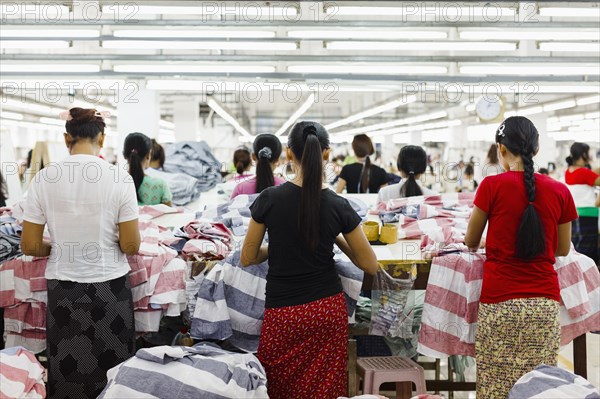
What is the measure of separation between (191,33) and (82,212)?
130 inches

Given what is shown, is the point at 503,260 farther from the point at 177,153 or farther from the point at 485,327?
the point at 177,153

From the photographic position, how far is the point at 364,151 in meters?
5.97

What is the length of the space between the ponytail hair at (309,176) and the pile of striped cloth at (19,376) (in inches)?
39.9

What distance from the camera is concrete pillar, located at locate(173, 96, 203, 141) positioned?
16016 mm

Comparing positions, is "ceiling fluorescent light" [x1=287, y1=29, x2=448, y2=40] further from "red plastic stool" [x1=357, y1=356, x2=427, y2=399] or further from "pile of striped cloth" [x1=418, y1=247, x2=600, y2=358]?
"red plastic stool" [x1=357, y1=356, x2=427, y2=399]

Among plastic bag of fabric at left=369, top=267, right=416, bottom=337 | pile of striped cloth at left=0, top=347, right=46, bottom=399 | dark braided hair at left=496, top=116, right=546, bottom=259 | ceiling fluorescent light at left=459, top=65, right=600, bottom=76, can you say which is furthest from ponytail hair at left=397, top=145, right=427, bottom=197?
pile of striped cloth at left=0, top=347, right=46, bottom=399

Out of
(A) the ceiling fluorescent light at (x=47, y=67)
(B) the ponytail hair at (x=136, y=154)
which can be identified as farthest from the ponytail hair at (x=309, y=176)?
(A) the ceiling fluorescent light at (x=47, y=67)

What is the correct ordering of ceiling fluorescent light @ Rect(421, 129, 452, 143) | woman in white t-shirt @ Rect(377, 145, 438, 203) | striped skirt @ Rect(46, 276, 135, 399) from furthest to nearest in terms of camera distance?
ceiling fluorescent light @ Rect(421, 129, 452, 143) < woman in white t-shirt @ Rect(377, 145, 438, 203) < striped skirt @ Rect(46, 276, 135, 399)

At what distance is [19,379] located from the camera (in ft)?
6.30

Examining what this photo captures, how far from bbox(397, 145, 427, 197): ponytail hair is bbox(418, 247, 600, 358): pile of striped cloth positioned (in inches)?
58.0

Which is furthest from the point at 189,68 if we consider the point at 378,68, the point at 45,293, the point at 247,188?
the point at 45,293

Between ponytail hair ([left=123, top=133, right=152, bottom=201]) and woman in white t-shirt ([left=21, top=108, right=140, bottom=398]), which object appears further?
ponytail hair ([left=123, top=133, right=152, bottom=201])

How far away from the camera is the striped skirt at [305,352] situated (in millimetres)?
2416

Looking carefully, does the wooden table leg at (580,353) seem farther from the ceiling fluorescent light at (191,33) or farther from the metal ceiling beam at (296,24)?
the ceiling fluorescent light at (191,33)
